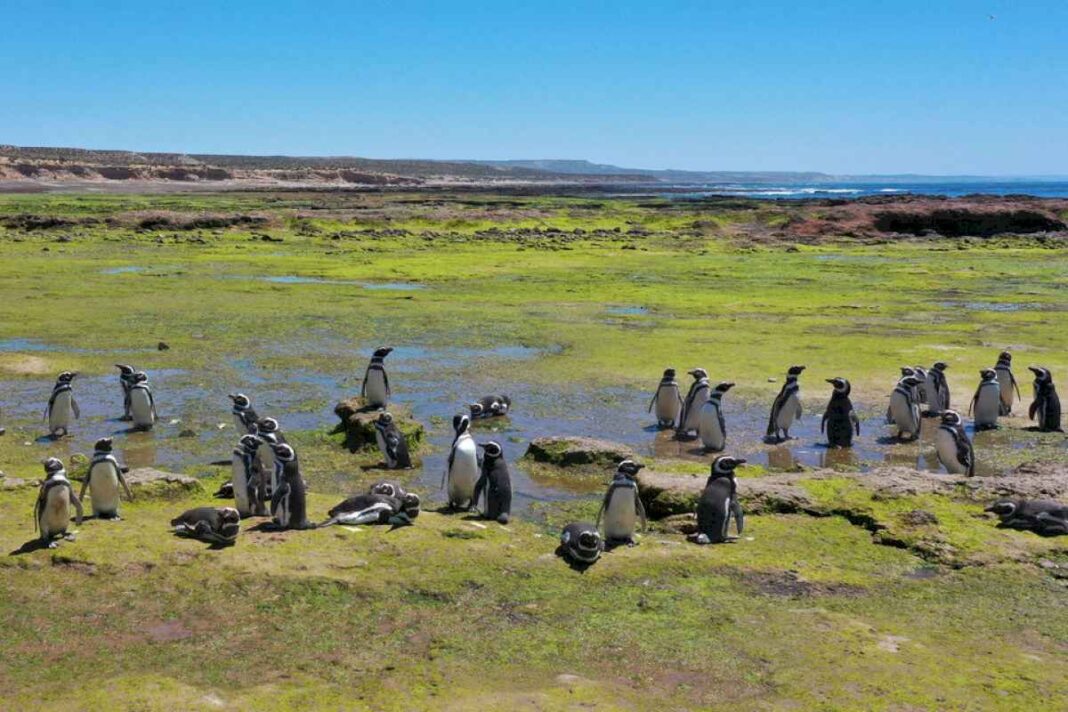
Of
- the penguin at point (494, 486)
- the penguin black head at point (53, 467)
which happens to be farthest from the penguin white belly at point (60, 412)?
the penguin at point (494, 486)

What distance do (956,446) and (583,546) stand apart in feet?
20.0

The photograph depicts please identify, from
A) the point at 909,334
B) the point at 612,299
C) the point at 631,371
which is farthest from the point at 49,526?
the point at 612,299

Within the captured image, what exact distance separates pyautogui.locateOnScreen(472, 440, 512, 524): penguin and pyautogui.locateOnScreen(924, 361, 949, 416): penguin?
8.59 metres

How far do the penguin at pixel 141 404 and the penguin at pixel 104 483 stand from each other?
4.52 meters

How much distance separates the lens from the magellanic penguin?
51.2 ft

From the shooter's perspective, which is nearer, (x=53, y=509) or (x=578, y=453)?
(x=53, y=509)

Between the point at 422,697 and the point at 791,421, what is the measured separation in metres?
9.64

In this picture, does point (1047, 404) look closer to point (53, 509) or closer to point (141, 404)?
point (141, 404)

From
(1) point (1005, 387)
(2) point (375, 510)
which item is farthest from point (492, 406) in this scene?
(1) point (1005, 387)

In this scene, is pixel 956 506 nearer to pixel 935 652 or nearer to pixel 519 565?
pixel 935 652

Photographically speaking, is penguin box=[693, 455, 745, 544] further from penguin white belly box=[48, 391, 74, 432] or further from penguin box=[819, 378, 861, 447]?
penguin white belly box=[48, 391, 74, 432]

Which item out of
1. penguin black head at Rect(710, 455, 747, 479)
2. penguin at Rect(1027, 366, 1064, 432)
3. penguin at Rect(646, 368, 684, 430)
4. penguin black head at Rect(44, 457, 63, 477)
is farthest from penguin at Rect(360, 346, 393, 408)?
penguin at Rect(1027, 366, 1064, 432)

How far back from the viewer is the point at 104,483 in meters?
10.2

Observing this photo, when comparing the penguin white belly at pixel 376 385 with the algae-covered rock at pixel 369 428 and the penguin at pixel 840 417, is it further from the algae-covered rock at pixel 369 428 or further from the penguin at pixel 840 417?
the penguin at pixel 840 417
